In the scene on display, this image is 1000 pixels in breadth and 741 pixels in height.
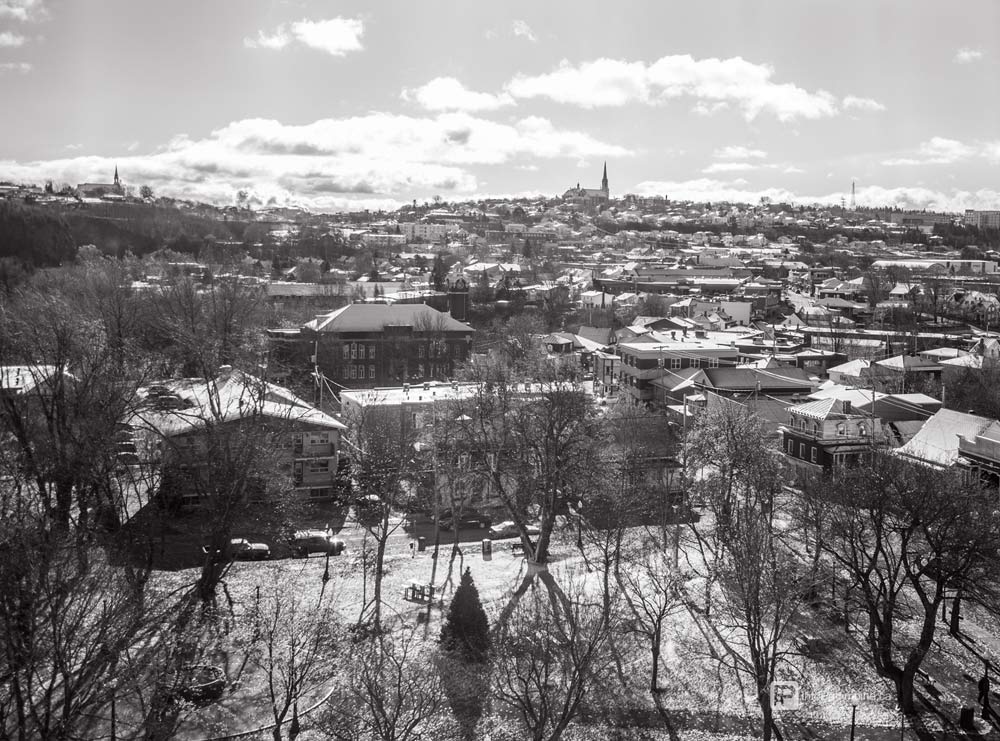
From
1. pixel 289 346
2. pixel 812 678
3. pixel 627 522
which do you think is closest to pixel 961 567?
pixel 812 678

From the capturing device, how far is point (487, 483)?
2073cm

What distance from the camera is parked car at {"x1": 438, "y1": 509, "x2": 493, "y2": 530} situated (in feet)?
65.3

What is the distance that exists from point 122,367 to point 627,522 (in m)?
11.4

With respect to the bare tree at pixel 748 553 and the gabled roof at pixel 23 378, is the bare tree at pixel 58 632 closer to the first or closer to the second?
the gabled roof at pixel 23 378

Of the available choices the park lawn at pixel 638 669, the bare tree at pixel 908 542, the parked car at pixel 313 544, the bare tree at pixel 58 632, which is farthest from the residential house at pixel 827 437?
the bare tree at pixel 58 632

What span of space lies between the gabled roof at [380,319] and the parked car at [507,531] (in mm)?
18258

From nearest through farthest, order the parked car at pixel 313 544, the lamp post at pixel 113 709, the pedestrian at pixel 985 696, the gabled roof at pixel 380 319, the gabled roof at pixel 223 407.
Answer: the lamp post at pixel 113 709
the pedestrian at pixel 985 696
the parked car at pixel 313 544
the gabled roof at pixel 223 407
the gabled roof at pixel 380 319

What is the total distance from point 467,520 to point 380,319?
60.9 feet

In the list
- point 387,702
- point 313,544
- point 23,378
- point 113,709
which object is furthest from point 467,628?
point 23,378

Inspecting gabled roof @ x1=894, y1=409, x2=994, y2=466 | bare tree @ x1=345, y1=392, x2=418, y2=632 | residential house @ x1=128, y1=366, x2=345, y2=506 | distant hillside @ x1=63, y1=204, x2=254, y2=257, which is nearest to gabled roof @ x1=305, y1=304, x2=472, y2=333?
residential house @ x1=128, y1=366, x2=345, y2=506

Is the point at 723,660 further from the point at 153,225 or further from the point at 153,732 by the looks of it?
the point at 153,225

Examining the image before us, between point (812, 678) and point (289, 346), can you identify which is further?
point (289, 346)

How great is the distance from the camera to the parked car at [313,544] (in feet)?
57.4

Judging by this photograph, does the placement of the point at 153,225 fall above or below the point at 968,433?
above
